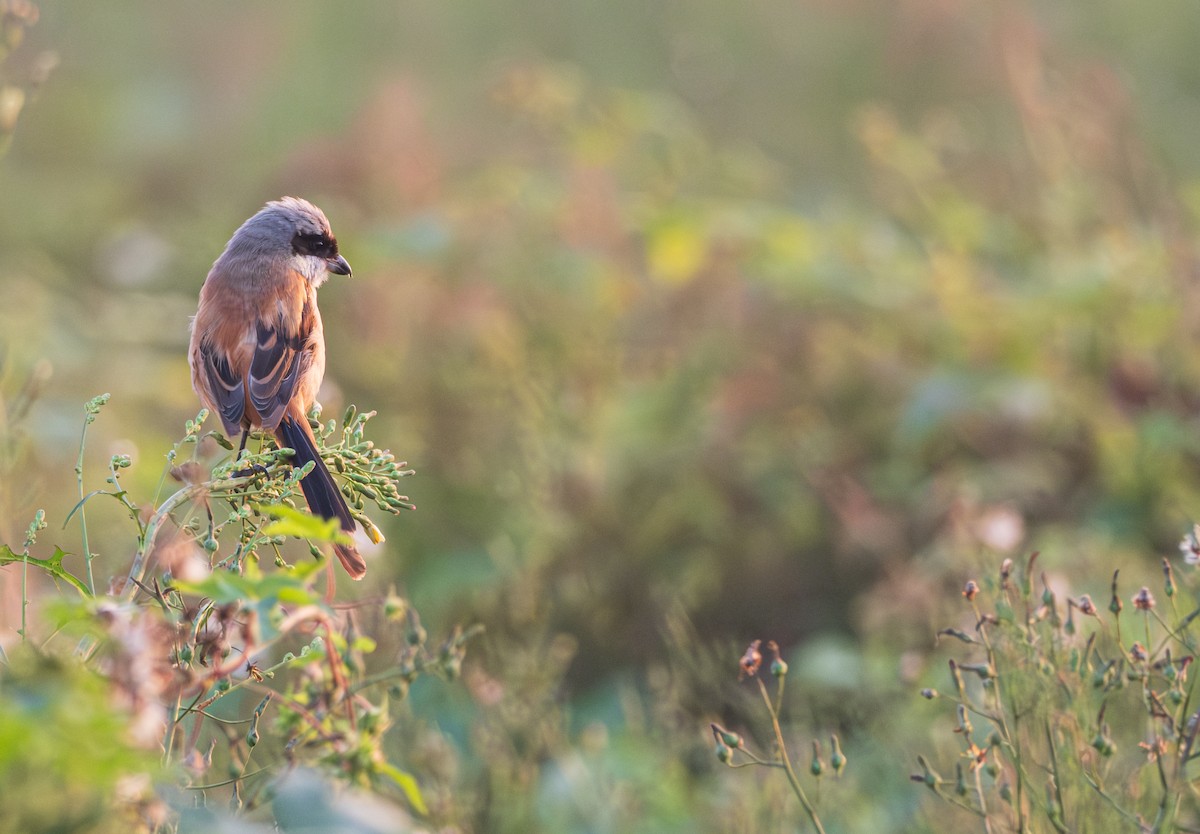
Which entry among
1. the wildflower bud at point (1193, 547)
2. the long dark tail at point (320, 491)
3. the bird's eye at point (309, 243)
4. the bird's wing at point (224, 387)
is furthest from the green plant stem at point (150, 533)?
the bird's eye at point (309, 243)

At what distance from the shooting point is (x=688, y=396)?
4961mm

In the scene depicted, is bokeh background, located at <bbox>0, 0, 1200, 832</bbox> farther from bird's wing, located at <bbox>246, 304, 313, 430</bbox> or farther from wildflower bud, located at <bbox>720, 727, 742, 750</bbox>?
wildflower bud, located at <bbox>720, 727, 742, 750</bbox>

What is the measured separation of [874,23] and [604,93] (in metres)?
3.02

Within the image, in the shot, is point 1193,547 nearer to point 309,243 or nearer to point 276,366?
point 276,366

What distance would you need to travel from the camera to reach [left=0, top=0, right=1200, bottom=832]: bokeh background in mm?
3553

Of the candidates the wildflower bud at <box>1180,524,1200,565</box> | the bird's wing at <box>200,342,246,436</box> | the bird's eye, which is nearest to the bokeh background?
the bird's wing at <box>200,342,246,436</box>

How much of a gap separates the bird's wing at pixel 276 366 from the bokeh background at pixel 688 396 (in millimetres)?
775

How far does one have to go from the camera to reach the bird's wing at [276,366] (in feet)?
7.55

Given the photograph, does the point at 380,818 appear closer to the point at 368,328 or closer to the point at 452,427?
the point at 452,427

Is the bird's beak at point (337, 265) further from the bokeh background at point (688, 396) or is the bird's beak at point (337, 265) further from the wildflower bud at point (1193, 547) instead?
the wildflower bud at point (1193, 547)

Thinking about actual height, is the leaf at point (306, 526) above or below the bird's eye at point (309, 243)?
below

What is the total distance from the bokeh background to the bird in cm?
70

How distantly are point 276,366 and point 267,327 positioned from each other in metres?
0.17

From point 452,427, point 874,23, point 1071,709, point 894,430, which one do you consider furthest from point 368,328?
point 874,23
